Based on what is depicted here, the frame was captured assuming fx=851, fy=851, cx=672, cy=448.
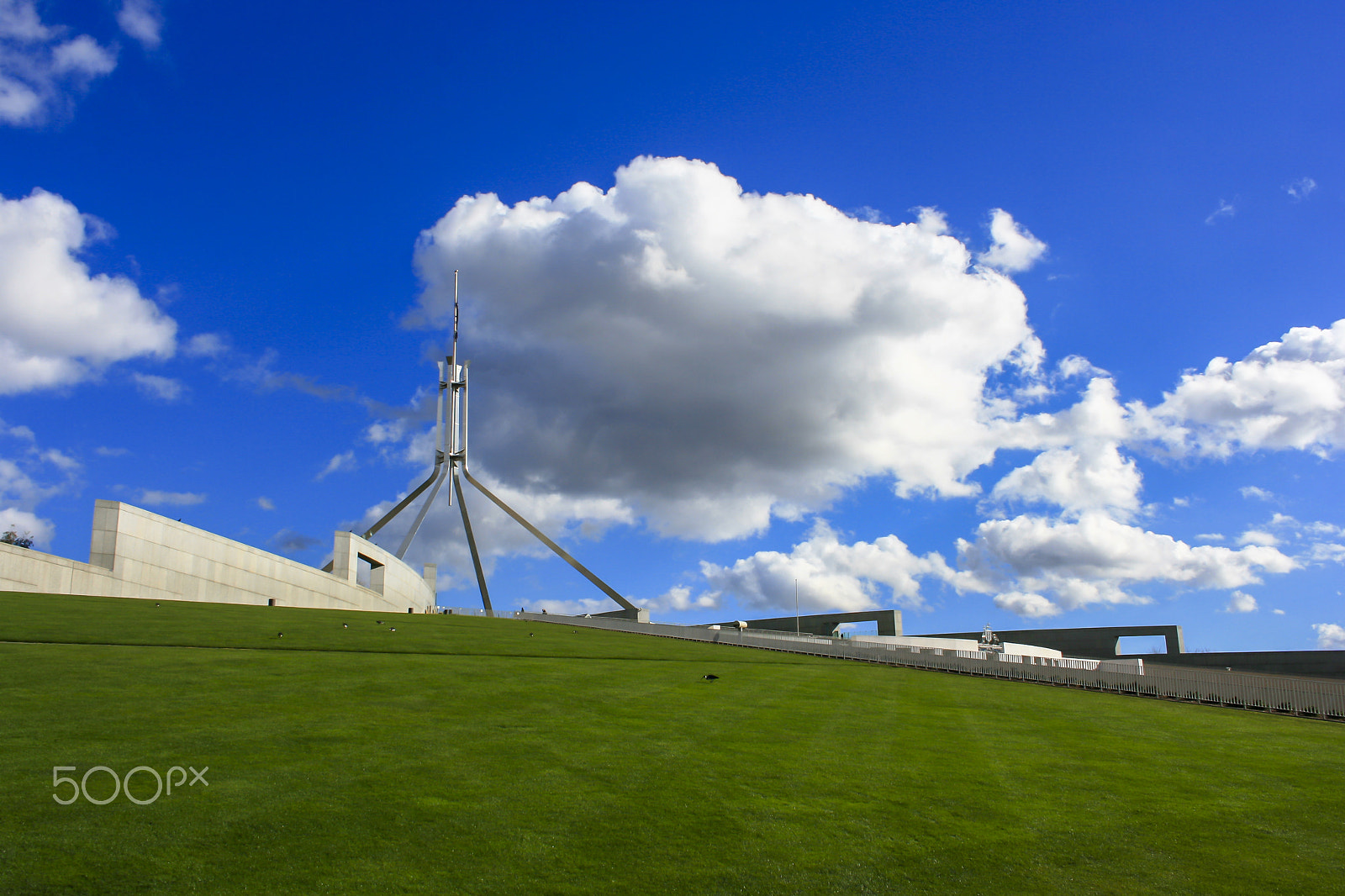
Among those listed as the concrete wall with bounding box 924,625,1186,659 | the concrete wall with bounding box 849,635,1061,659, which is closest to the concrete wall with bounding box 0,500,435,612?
the concrete wall with bounding box 849,635,1061,659

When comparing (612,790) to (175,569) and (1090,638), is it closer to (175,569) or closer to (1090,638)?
(175,569)

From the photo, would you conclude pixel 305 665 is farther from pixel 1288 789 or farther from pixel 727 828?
pixel 1288 789


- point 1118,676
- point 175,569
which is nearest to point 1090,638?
point 1118,676

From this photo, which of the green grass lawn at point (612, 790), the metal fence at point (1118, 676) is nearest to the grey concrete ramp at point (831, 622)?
the metal fence at point (1118, 676)

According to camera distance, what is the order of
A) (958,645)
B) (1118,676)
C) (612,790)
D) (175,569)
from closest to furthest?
(612,790)
(1118,676)
(175,569)
(958,645)

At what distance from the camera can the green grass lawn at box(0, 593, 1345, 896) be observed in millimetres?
7625

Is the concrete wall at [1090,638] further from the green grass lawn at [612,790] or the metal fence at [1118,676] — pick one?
the green grass lawn at [612,790]

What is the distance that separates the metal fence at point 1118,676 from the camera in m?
20.8

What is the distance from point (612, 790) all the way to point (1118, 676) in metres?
21.0

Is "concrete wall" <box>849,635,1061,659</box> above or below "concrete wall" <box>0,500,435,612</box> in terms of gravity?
below

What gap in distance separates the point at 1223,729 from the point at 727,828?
13.5 m

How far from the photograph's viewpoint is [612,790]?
32.2ft

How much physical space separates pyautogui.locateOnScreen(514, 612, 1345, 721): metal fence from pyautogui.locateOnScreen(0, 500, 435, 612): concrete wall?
2518cm

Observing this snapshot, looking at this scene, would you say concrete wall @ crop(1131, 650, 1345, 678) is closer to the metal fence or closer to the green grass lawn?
the metal fence
